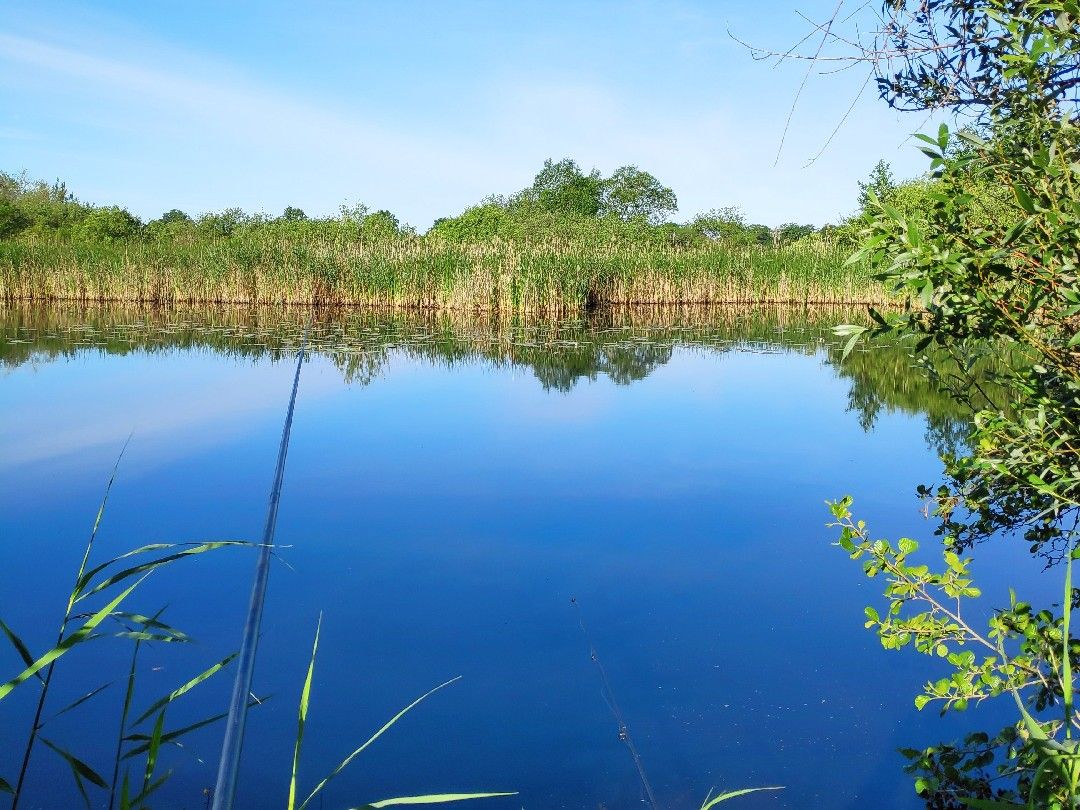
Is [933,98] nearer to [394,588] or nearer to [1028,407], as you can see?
[1028,407]

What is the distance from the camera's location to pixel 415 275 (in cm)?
1875

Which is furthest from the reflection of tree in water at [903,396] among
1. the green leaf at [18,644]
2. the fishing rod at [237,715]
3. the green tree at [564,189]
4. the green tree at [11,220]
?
the green tree at [564,189]

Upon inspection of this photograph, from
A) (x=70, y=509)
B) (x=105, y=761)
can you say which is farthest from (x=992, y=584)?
(x=70, y=509)

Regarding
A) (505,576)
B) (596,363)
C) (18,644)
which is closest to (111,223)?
(596,363)

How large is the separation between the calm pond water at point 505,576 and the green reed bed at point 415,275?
9.48 meters

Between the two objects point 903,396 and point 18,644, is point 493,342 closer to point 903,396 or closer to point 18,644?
point 903,396

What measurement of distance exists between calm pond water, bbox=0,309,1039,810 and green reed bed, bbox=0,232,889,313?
9.48m

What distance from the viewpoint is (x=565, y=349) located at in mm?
12289

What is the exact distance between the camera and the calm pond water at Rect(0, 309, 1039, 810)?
2.52 m

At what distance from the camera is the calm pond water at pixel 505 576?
252 centimetres

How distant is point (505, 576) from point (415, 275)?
15432 mm

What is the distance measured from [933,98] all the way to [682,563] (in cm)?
230

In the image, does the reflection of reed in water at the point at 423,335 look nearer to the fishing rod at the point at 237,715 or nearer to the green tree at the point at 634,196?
the fishing rod at the point at 237,715

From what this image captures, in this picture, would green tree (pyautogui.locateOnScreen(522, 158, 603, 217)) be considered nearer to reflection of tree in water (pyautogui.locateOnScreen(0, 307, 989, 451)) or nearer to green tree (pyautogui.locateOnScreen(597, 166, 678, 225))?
green tree (pyautogui.locateOnScreen(597, 166, 678, 225))
